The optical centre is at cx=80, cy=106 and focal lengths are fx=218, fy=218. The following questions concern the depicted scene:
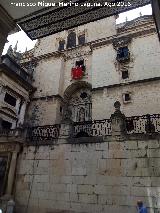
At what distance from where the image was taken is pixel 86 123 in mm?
13711

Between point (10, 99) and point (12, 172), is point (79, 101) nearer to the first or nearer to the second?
point (10, 99)

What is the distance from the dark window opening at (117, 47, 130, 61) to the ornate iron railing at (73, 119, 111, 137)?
300 inches

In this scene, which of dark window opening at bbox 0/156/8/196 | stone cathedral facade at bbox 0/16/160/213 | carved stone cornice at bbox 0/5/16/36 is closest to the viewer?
carved stone cornice at bbox 0/5/16/36

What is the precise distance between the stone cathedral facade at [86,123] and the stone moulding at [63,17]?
8.68 metres

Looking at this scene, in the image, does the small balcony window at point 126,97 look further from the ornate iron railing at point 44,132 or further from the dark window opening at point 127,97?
the ornate iron railing at point 44,132

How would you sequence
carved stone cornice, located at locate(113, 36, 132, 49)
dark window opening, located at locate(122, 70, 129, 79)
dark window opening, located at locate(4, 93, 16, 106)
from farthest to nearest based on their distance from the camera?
1. carved stone cornice, located at locate(113, 36, 132, 49)
2. dark window opening, located at locate(122, 70, 129, 79)
3. dark window opening, located at locate(4, 93, 16, 106)

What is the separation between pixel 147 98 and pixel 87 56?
28.1 ft

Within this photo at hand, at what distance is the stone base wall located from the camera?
33.8ft

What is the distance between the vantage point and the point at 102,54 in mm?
22203

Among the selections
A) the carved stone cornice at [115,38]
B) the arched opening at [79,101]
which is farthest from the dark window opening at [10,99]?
the carved stone cornice at [115,38]

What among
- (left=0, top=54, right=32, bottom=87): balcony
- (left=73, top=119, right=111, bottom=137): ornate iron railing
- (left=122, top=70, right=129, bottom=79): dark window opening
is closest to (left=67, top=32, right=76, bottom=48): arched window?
(left=0, top=54, right=32, bottom=87): balcony

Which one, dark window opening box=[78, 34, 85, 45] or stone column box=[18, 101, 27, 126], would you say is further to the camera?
dark window opening box=[78, 34, 85, 45]

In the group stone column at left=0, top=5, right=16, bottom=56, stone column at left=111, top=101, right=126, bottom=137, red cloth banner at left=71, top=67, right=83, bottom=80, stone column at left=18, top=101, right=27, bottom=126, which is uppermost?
red cloth banner at left=71, top=67, right=83, bottom=80

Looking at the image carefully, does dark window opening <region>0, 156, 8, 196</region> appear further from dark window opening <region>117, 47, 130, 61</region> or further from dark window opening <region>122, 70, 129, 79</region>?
dark window opening <region>117, 47, 130, 61</region>
